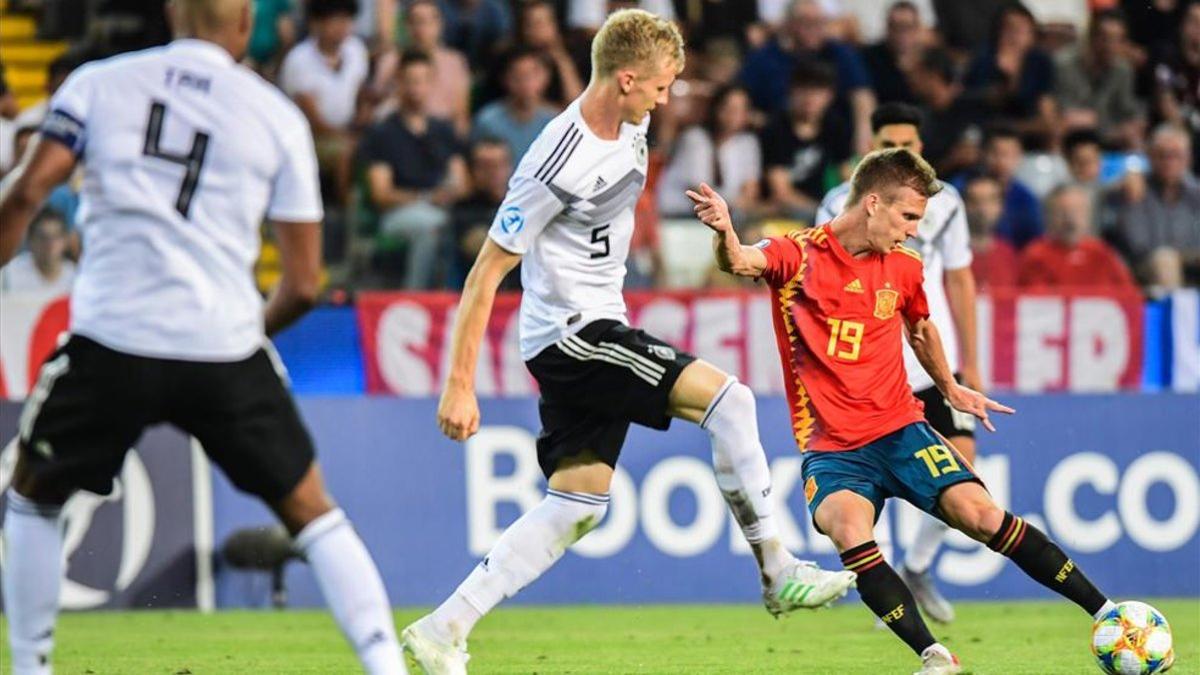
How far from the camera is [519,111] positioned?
15.8 meters

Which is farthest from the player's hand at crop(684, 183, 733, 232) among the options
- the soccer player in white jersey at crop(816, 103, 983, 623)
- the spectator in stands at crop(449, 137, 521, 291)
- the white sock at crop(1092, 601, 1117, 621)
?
the spectator in stands at crop(449, 137, 521, 291)

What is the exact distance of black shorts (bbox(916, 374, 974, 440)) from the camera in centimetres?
1037

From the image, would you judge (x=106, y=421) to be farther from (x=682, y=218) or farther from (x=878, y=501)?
(x=682, y=218)

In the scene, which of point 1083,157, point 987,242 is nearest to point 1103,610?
point 987,242

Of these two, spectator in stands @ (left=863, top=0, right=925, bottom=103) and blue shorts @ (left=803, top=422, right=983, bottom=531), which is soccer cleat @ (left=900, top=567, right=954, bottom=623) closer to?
blue shorts @ (left=803, top=422, right=983, bottom=531)

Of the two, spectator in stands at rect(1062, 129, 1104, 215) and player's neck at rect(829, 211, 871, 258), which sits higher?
player's neck at rect(829, 211, 871, 258)

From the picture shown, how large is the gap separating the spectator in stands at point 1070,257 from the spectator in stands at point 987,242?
157mm

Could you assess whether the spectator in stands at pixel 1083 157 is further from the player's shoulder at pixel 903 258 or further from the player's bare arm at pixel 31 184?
the player's bare arm at pixel 31 184

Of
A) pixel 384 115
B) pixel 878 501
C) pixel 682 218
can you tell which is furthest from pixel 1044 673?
pixel 384 115

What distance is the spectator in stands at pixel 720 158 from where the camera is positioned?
15.9 metres

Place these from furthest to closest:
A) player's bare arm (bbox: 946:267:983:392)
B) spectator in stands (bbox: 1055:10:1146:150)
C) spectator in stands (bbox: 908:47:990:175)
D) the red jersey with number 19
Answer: spectator in stands (bbox: 1055:10:1146:150)
spectator in stands (bbox: 908:47:990:175)
player's bare arm (bbox: 946:267:983:392)
the red jersey with number 19

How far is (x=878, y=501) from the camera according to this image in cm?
772

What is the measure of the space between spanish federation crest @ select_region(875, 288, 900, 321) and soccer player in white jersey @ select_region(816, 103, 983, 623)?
2174mm

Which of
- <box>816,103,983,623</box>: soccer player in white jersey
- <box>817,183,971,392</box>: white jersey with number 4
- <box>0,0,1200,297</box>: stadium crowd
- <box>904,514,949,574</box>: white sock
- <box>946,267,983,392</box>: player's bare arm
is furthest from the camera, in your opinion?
<box>0,0,1200,297</box>: stadium crowd
